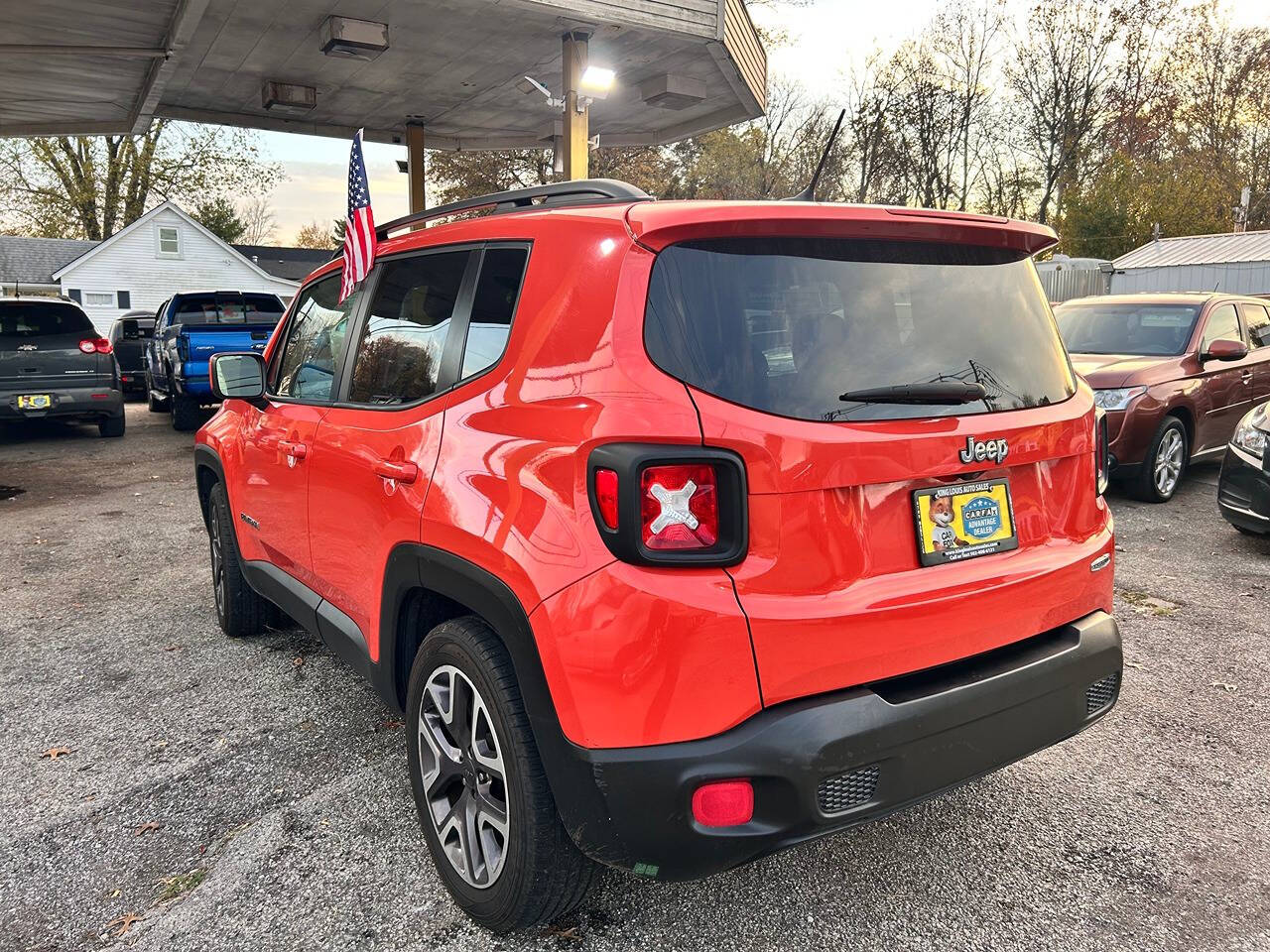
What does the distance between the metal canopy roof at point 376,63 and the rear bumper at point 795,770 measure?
8613mm

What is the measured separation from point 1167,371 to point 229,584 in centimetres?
723

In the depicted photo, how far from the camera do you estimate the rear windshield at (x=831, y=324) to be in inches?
77.1

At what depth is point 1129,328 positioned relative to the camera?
827 centimetres

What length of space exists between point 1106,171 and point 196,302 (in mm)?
33703

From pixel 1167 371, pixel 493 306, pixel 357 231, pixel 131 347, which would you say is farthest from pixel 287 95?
pixel 493 306

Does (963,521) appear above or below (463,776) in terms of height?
above

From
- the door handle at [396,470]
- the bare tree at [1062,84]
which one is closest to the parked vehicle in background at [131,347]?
the door handle at [396,470]

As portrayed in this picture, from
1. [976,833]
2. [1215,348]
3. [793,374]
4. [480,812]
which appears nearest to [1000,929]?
[976,833]

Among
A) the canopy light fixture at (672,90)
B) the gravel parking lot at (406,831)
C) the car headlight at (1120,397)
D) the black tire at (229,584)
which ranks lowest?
the gravel parking lot at (406,831)

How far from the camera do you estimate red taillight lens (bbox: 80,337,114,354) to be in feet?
37.1

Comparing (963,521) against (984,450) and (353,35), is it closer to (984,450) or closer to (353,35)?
(984,450)

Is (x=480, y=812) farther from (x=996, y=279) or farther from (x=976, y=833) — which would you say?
(x=996, y=279)

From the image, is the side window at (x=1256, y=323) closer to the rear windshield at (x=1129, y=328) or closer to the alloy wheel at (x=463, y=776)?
the rear windshield at (x=1129, y=328)

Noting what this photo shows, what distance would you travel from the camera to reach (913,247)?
7.48 feet
